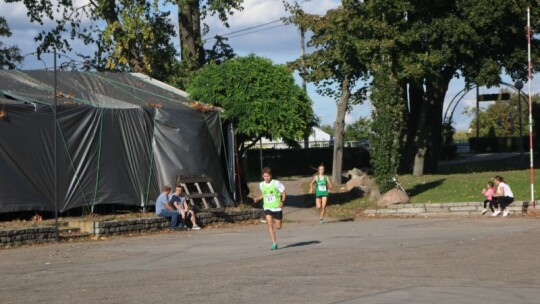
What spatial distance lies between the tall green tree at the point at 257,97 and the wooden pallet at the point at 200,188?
215cm

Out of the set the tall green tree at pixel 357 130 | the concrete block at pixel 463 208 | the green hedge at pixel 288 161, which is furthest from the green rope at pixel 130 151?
the tall green tree at pixel 357 130

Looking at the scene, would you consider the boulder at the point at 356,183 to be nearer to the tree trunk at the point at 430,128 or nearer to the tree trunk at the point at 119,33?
the tree trunk at the point at 430,128

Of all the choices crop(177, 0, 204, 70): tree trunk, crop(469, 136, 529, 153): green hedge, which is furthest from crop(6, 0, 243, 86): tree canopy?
crop(469, 136, 529, 153): green hedge

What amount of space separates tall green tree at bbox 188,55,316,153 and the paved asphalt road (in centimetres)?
537

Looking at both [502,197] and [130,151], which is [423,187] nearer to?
[502,197]

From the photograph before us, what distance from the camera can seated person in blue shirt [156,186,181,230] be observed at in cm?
2311

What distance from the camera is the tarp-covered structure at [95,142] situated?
72.2 feet

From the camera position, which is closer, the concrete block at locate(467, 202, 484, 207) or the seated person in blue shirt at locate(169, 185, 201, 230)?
the seated person in blue shirt at locate(169, 185, 201, 230)

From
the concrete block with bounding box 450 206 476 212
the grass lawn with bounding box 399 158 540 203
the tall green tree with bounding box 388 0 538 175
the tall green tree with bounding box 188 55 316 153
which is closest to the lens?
the tall green tree with bounding box 188 55 316 153

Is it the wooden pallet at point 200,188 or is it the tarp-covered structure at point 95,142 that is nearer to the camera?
the tarp-covered structure at point 95,142

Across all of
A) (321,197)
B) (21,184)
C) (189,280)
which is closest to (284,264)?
(189,280)

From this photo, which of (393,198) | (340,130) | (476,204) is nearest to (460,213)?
(476,204)

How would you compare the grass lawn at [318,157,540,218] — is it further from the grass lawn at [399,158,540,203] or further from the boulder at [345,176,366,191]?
the boulder at [345,176,366,191]

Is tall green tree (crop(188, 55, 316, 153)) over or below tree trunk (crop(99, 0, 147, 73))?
below
